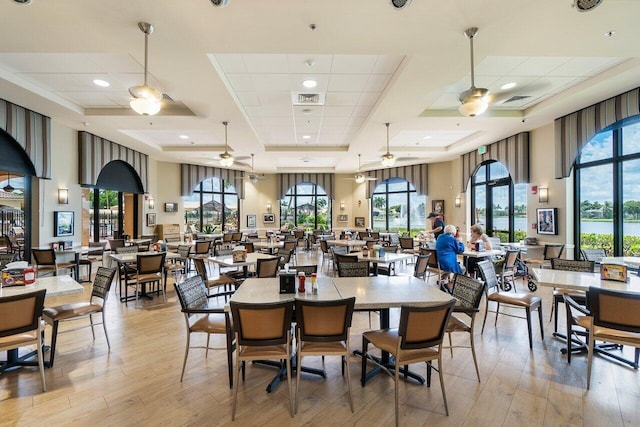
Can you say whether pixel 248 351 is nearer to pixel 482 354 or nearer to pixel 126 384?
pixel 126 384

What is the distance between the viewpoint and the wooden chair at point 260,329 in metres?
2.26

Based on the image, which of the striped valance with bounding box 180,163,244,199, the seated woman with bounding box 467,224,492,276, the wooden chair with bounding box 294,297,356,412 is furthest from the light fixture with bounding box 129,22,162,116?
the striped valance with bounding box 180,163,244,199

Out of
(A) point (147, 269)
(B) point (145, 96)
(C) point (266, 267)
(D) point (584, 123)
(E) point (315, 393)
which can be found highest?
(D) point (584, 123)

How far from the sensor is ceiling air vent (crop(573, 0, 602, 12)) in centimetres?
265

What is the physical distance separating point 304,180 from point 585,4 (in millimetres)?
11909

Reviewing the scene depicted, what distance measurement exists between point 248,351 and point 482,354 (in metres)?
2.55

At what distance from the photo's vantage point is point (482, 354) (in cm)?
328

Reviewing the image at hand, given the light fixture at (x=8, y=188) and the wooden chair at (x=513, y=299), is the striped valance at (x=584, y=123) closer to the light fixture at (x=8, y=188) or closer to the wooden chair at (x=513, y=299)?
the wooden chair at (x=513, y=299)

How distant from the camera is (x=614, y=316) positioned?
256cm

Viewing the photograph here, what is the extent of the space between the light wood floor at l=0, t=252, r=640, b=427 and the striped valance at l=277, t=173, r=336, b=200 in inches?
433

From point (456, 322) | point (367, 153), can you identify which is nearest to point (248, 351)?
point (456, 322)

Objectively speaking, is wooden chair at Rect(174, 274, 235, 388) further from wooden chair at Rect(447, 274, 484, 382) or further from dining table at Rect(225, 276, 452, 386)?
wooden chair at Rect(447, 274, 484, 382)

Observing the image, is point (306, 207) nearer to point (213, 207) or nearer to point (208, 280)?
point (213, 207)

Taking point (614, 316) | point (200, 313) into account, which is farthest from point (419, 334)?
point (200, 313)
